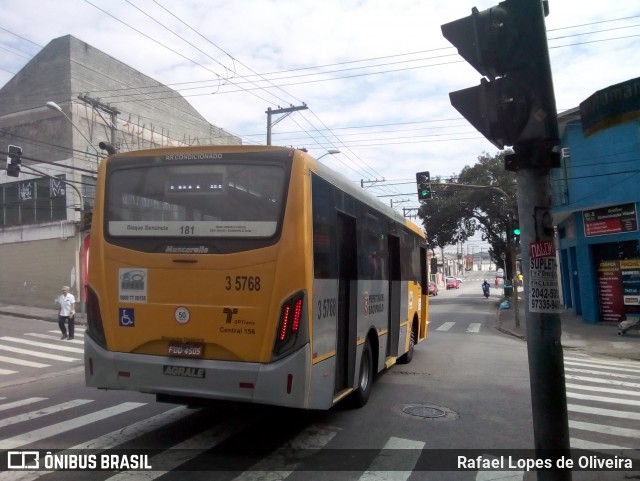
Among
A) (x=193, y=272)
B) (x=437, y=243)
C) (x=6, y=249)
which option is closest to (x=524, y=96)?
(x=193, y=272)

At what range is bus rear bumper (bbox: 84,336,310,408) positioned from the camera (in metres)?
4.99

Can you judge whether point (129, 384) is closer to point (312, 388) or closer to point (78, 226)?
point (312, 388)

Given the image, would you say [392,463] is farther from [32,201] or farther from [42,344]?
[32,201]

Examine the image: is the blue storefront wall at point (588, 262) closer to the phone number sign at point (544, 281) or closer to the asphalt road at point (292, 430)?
the asphalt road at point (292, 430)

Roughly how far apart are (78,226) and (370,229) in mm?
23615

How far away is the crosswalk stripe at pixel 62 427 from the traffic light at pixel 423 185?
16908 mm

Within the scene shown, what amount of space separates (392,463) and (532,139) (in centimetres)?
342

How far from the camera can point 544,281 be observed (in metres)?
3.99

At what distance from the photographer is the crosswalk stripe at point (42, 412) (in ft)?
22.6

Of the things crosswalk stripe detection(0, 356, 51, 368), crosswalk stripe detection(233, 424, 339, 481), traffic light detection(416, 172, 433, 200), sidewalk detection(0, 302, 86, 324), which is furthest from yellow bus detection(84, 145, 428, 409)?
sidewalk detection(0, 302, 86, 324)

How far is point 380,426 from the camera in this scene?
21.4 feet

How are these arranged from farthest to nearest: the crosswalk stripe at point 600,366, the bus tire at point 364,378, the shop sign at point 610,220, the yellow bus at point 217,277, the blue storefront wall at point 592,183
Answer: the shop sign at point 610,220
the blue storefront wall at point 592,183
the crosswalk stripe at point 600,366
the bus tire at point 364,378
the yellow bus at point 217,277

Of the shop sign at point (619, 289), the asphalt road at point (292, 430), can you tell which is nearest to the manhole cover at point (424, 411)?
the asphalt road at point (292, 430)

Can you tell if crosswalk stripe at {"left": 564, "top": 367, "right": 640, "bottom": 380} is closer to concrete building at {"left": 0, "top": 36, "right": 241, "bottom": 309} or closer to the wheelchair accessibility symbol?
the wheelchair accessibility symbol
